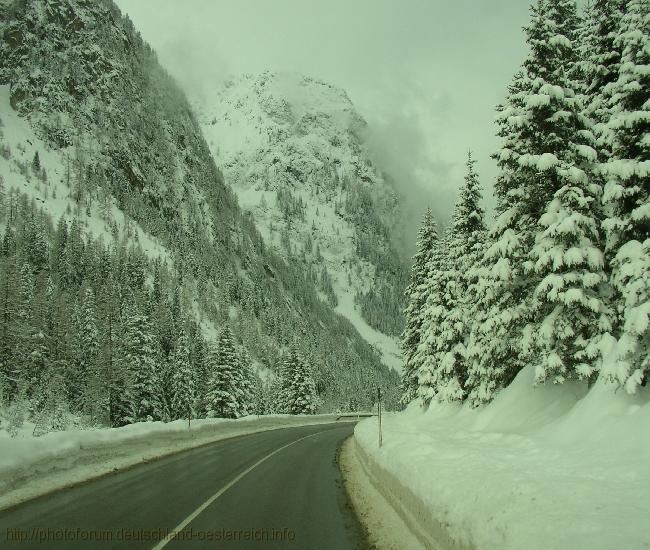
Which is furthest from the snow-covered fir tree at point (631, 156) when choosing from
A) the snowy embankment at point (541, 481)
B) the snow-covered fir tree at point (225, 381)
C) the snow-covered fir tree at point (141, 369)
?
the snow-covered fir tree at point (141, 369)

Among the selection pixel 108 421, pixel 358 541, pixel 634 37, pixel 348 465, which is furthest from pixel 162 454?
pixel 108 421

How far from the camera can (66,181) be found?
18800 centimetres

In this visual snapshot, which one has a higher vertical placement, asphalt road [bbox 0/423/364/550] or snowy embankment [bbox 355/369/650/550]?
snowy embankment [bbox 355/369/650/550]

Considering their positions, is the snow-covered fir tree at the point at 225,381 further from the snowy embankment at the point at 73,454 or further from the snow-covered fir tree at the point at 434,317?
the snowy embankment at the point at 73,454

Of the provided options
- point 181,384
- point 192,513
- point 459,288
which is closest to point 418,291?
point 459,288

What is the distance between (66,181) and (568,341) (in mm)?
202390

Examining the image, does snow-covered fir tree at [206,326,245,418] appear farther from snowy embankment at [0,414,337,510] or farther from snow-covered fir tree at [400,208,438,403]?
snowy embankment at [0,414,337,510]

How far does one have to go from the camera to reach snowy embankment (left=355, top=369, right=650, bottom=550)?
502cm

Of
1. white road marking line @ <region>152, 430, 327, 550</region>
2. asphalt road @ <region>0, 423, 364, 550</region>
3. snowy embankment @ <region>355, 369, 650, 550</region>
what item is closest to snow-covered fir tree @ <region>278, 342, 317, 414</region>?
white road marking line @ <region>152, 430, 327, 550</region>

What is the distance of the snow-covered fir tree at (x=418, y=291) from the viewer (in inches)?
1353

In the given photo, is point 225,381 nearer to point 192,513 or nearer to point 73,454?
point 73,454

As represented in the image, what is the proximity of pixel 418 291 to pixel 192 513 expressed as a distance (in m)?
27.7

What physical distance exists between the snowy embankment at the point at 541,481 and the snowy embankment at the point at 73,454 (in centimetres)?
721

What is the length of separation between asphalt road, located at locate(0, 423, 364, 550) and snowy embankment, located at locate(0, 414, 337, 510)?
2.11ft
